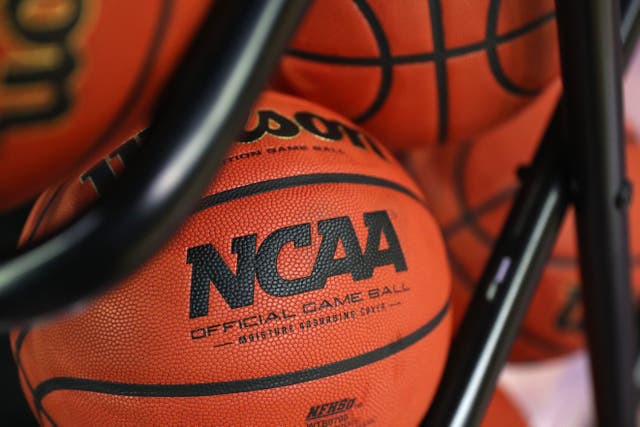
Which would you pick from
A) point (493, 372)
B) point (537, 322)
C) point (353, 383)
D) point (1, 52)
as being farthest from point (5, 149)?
point (537, 322)

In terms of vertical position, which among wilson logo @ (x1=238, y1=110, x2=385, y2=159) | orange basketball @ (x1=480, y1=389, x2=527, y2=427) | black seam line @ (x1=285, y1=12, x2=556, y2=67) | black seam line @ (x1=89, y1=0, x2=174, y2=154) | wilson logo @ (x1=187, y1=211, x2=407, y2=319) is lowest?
orange basketball @ (x1=480, y1=389, x2=527, y2=427)

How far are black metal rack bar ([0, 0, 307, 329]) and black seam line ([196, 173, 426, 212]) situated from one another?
19cm

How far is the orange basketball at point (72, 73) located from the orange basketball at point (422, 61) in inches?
10.7

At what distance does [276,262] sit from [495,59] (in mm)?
264

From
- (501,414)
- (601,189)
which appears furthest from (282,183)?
(501,414)

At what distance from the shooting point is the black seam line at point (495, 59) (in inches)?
21.9

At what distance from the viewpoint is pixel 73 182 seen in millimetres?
484

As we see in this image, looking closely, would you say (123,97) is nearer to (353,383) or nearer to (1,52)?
(1,52)

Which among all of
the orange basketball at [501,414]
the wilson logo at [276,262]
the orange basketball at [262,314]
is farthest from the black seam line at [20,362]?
the orange basketball at [501,414]

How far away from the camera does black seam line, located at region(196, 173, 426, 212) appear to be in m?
0.47

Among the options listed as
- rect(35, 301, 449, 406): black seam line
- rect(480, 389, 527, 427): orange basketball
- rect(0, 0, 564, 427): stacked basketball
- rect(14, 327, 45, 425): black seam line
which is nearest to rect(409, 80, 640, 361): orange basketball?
rect(480, 389, 527, 427): orange basketball

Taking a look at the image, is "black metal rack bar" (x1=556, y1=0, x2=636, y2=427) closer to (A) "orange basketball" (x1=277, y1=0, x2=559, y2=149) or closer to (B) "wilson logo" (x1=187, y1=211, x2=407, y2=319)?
(A) "orange basketball" (x1=277, y1=0, x2=559, y2=149)

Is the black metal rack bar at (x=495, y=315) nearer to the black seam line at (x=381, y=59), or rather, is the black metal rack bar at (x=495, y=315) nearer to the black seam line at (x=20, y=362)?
the black seam line at (x=381, y=59)

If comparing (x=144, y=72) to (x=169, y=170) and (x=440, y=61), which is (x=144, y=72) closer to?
(x=169, y=170)
